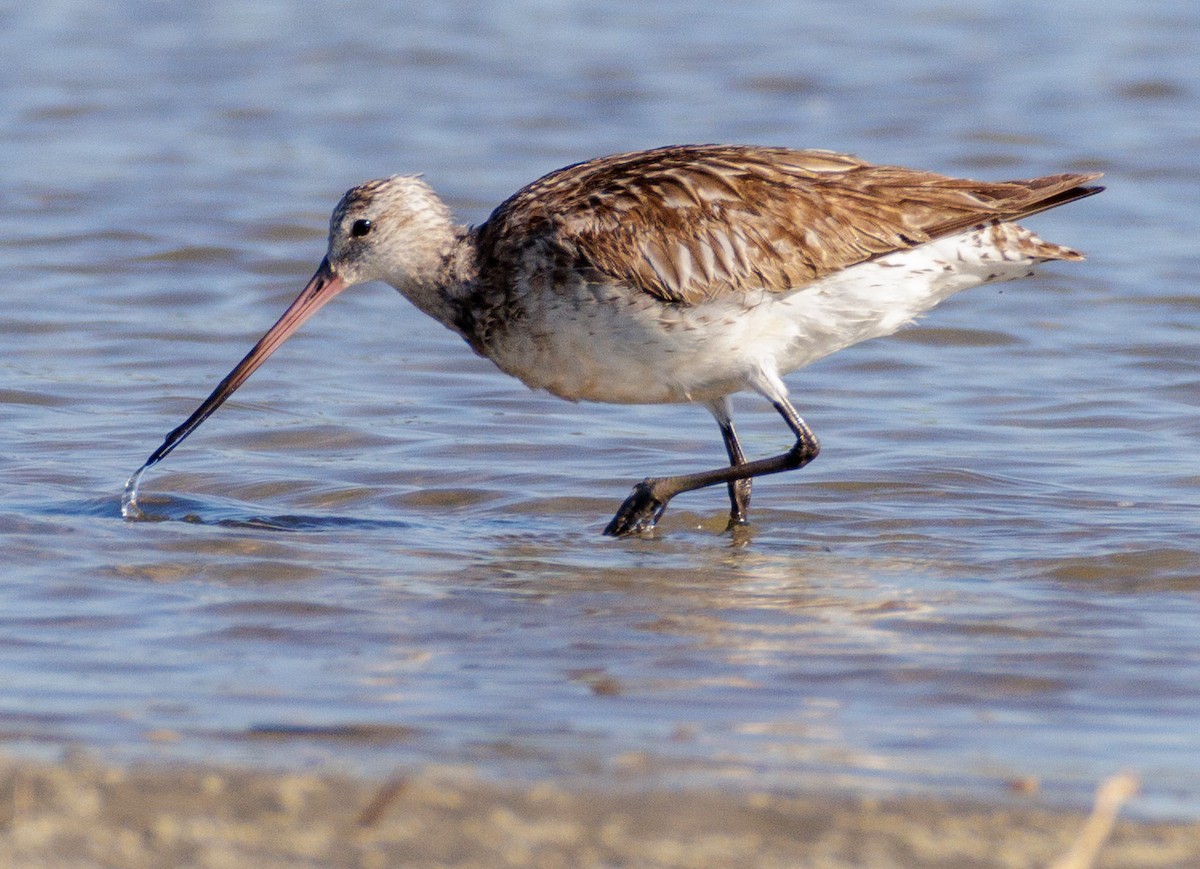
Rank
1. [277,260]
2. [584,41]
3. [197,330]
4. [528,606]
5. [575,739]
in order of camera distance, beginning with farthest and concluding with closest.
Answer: [584,41] < [277,260] < [197,330] < [528,606] < [575,739]

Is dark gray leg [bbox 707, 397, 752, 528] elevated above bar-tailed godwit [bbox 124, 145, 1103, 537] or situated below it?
below

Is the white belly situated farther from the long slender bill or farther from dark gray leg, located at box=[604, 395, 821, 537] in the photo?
the long slender bill

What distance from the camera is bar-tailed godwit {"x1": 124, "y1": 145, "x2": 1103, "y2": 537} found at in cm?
700

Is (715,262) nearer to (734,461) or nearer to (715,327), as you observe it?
(715,327)

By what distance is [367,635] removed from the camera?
19.0 ft

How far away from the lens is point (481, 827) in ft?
13.9

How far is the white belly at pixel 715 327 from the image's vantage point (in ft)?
22.9

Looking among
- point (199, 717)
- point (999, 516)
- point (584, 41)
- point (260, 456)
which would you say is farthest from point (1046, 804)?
point (584, 41)

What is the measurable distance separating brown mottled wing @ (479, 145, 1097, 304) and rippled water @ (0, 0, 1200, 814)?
1.04m

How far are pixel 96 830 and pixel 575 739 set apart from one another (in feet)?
3.97

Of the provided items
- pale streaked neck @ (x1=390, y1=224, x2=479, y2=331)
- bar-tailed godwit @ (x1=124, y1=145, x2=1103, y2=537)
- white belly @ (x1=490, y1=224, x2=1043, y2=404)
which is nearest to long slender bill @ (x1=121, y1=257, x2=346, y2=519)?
bar-tailed godwit @ (x1=124, y1=145, x2=1103, y2=537)

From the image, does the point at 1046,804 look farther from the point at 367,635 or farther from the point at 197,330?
the point at 197,330

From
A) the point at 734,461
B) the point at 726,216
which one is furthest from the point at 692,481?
the point at 726,216

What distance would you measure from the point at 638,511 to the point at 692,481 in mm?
276
